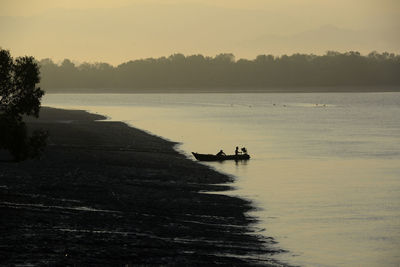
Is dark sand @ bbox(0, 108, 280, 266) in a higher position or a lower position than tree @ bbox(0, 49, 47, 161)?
lower

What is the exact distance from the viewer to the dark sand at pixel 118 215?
30078mm

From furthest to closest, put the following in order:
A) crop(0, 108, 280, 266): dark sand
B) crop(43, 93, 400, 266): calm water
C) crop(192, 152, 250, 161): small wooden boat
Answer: crop(192, 152, 250, 161): small wooden boat < crop(43, 93, 400, 266): calm water < crop(0, 108, 280, 266): dark sand

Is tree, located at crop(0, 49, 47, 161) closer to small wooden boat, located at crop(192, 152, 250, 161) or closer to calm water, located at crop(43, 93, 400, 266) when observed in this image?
calm water, located at crop(43, 93, 400, 266)

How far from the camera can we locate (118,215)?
129 feet

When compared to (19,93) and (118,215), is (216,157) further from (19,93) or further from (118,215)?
(118,215)

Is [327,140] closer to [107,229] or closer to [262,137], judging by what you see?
[262,137]

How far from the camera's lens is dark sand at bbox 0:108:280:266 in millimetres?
30078

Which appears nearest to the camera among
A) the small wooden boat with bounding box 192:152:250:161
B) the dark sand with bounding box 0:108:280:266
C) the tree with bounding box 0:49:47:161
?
the dark sand with bounding box 0:108:280:266

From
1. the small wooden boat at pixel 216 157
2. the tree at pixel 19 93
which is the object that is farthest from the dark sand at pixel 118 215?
the small wooden boat at pixel 216 157

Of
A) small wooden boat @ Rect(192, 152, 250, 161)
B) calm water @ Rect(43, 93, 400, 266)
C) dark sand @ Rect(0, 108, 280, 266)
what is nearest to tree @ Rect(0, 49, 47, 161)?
dark sand @ Rect(0, 108, 280, 266)

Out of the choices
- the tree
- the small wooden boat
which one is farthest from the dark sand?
the small wooden boat

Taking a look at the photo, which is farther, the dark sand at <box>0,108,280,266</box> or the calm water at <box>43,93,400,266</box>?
the calm water at <box>43,93,400,266</box>

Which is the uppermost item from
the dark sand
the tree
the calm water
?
the tree

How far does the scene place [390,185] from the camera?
2522 inches
